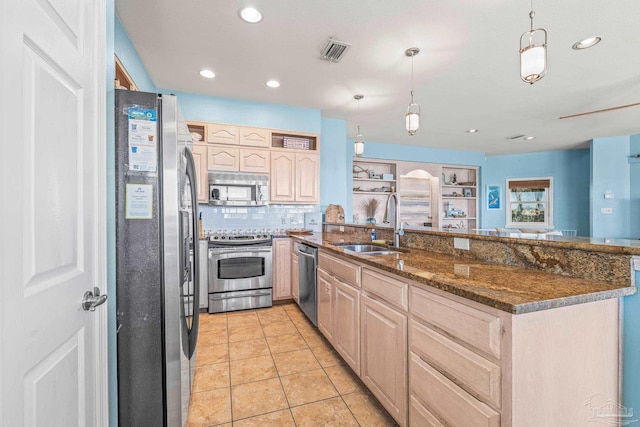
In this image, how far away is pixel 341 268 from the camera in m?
2.15

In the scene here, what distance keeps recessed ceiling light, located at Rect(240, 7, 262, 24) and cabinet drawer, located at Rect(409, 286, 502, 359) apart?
90.7 inches

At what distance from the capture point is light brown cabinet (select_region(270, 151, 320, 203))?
13.0ft

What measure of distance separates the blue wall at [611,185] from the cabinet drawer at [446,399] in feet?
22.1

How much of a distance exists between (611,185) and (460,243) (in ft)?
20.4

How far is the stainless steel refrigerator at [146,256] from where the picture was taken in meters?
1.26

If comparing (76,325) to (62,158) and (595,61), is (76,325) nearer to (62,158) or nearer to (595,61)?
(62,158)

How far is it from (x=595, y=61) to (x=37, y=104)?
14.2ft

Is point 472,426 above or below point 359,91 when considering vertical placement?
below

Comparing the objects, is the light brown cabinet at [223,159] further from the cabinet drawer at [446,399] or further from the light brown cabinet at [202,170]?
the cabinet drawer at [446,399]

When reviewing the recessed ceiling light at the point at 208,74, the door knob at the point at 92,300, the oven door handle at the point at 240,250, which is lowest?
the oven door handle at the point at 240,250

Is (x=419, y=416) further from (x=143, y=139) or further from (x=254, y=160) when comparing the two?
(x=254, y=160)

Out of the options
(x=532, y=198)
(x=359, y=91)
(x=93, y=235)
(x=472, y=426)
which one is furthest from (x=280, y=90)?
(x=532, y=198)

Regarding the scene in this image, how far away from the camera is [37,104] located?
782 millimetres

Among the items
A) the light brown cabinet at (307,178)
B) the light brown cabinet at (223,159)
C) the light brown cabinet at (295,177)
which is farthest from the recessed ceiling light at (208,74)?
the light brown cabinet at (307,178)
